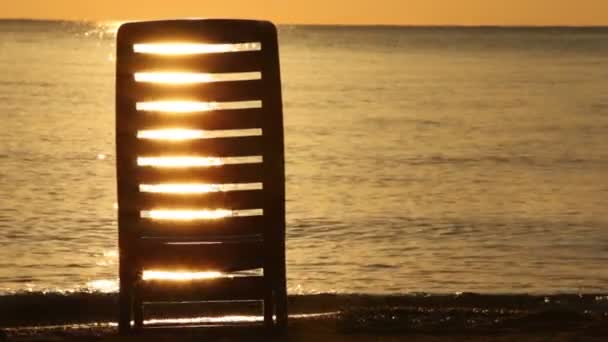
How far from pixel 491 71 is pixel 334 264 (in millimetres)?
63787

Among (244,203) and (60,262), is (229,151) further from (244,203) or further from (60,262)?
(60,262)

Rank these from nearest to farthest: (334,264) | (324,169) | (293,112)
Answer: (334,264), (324,169), (293,112)

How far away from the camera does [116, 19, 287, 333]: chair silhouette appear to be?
228 inches

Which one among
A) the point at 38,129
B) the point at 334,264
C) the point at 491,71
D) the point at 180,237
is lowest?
the point at 180,237

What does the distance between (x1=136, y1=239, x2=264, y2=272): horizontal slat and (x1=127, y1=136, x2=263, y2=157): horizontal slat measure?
0.37 m

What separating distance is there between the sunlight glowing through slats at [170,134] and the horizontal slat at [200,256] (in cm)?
41

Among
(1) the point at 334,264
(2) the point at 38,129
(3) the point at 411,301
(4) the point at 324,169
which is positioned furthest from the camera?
(2) the point at 38,129

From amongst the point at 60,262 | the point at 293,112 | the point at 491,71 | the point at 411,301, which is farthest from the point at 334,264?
the point at 491,71

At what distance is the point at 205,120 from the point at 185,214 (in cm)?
38

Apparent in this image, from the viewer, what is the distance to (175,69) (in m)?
5.81

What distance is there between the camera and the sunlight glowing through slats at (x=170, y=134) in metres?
5.84

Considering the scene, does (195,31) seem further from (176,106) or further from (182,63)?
(176,106)

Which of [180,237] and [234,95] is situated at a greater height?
[234,95]

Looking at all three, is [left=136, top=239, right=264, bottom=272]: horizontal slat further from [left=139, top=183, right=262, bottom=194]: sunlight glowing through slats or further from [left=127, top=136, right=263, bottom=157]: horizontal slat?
[left=127, top=136, right=263, bottom=157]: horizontal slat
